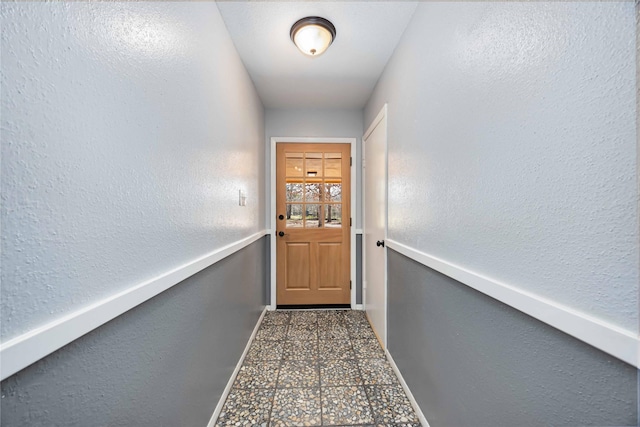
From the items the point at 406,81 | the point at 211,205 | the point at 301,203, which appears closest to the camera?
the point at 211,205

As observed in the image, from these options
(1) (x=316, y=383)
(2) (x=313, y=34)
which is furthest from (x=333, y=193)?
(1) (x=316, y=383)

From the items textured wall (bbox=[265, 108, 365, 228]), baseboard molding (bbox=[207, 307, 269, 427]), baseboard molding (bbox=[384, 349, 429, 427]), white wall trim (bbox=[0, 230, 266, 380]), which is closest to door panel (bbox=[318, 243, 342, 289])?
textured wall (bbox=[265, 108, 365, 228])

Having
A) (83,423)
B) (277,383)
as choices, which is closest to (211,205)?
(83,423)

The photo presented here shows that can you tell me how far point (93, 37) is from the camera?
0.63 meters

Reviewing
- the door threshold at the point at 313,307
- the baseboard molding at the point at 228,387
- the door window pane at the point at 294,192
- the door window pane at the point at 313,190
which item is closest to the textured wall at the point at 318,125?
the door window pane at the point at 294,192

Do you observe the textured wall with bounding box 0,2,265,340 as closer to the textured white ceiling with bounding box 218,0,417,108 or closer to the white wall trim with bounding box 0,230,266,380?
the white wall trim with bounding box 0,230,266,380

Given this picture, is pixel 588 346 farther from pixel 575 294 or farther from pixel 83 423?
pixel 83 423

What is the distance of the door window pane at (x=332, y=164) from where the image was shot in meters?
3.03

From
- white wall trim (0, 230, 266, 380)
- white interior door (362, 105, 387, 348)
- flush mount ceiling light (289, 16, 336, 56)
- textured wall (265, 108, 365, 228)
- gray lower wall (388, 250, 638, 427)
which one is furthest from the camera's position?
textured wall (265, 108, 365, 228)

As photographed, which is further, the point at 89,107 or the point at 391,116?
the point at 391,116

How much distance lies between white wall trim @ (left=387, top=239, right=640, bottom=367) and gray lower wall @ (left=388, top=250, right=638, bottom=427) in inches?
1.2

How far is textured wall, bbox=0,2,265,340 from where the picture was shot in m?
0.48

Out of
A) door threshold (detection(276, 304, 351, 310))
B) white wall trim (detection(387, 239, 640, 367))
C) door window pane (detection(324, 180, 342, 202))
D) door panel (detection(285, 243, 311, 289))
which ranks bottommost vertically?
door threshold (detection(276, 304, 351, 310))

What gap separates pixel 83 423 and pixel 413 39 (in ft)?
6.80
